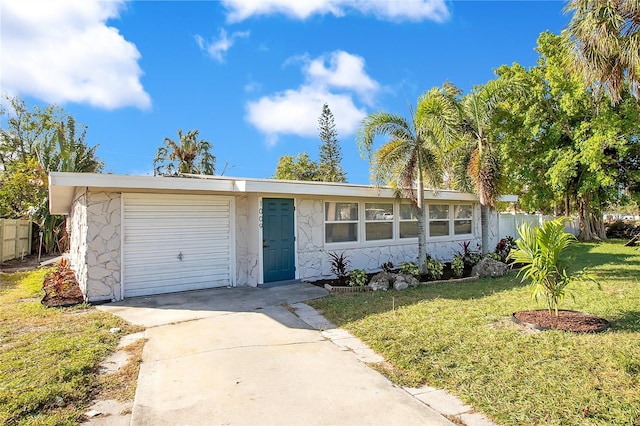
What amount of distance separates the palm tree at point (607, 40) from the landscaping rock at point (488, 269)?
16.4ft

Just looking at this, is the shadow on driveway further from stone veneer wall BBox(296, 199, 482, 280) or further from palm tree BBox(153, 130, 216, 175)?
palm tree BBox(153, 130, 216, 175)

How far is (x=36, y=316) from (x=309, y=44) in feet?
35.6

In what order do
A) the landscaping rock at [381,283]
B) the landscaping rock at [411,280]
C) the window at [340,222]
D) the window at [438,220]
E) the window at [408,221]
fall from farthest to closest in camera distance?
the window at [438,220], the window at [408,221], the window at [340,222], the landscaping rock at [411,280], the landscaping rock at [381,283]

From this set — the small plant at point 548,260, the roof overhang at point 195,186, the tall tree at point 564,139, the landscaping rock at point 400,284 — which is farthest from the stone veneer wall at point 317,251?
the tall tree at point 564,139

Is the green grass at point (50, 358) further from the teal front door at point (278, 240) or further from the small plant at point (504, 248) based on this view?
the small plant at point (504, 248)

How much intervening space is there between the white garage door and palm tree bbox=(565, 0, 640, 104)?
8455 mm

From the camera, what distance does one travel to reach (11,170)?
21.9 metres

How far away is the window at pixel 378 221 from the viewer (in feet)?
36.2

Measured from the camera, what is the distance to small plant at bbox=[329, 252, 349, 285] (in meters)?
9.12

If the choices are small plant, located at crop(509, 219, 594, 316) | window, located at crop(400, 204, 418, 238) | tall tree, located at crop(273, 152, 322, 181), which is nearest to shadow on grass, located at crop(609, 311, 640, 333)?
small plant, located at crop(509, 219, 594, 316)

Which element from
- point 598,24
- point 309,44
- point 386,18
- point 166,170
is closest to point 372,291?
point 598,24

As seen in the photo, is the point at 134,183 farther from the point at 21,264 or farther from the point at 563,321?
the point at 21,264

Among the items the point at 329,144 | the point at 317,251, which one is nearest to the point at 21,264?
the point at 317,251

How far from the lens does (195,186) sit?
8.11m
